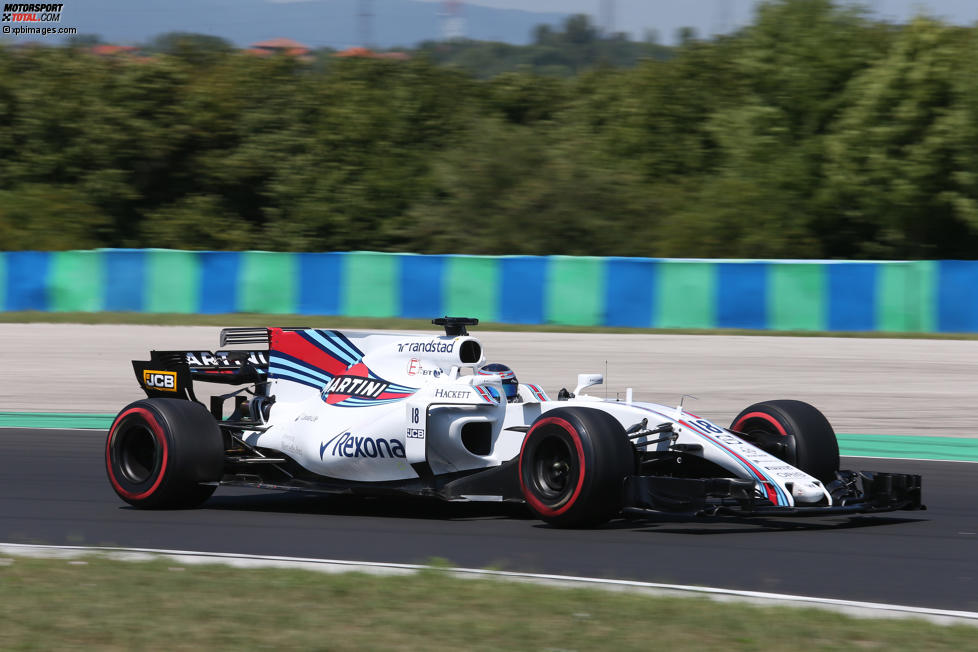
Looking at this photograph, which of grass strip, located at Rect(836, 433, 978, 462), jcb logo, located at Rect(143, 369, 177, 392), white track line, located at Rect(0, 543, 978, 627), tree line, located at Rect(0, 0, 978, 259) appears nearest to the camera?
white track line, located at Rect(0, 543, 978, 627)

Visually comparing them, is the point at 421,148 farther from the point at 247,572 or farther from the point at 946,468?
the point at 247,572

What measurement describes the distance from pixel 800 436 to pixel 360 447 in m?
2.74

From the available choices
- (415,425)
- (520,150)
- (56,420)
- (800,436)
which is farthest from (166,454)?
(520,150)

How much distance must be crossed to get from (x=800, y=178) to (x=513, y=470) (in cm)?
2394

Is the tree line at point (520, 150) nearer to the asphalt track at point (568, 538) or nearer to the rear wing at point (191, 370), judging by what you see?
the asphalt track at point (568, 538)

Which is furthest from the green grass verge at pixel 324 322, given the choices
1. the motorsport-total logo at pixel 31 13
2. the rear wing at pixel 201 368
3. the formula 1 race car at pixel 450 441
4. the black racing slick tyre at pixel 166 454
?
the motorsport-total logo at pixel 31 13

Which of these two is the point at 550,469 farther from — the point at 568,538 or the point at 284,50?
the point at 284,50

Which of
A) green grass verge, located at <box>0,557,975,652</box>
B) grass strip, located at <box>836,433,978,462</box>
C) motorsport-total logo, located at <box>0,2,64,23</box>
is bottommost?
green grass verge, located at <box>0,557,975,652</box>

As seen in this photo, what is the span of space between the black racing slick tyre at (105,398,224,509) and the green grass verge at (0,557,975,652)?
2.45 metres

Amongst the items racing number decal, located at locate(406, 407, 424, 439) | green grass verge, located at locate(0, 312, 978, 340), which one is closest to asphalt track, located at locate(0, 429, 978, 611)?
racing number decal, located at locate(406, 407, 424, 439)

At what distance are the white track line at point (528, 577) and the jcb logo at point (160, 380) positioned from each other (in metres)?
2.27

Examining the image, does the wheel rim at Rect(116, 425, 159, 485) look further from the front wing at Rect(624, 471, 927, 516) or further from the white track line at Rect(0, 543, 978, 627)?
the front wing at Rect(624, 471, 927, 516)

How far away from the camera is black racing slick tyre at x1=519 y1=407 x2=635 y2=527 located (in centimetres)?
782

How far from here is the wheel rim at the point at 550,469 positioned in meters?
8.16
